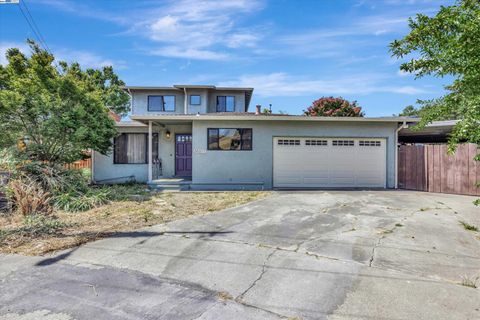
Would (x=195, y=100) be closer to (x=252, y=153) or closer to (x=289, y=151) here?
(x=252, y=153)

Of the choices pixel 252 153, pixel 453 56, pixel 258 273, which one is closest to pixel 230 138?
pixel 252 153

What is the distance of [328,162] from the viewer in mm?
11703

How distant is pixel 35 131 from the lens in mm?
9055

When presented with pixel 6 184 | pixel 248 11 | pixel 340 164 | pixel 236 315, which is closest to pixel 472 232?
pixel 236 315

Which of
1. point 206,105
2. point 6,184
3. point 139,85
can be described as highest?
point 139,85

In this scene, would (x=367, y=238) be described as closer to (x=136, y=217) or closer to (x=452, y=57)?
(x=452, y=57)

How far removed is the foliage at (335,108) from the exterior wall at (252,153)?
1453 cm

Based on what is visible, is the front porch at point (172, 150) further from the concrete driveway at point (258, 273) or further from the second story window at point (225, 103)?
the concrete driveway at point (258, 273)

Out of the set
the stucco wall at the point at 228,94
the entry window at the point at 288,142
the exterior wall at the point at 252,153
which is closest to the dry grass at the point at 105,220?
the exterior wall at the point at 252,153

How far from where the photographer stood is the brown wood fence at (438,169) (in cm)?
979

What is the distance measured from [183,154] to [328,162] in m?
6.86

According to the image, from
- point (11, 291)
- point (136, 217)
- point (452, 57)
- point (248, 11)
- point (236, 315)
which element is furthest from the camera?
point (248, 11)

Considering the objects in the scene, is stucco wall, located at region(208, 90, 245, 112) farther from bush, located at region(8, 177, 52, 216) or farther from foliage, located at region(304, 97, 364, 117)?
bush, located at region(8, 177, 52, 216)

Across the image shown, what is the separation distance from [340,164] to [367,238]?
7169 mm
